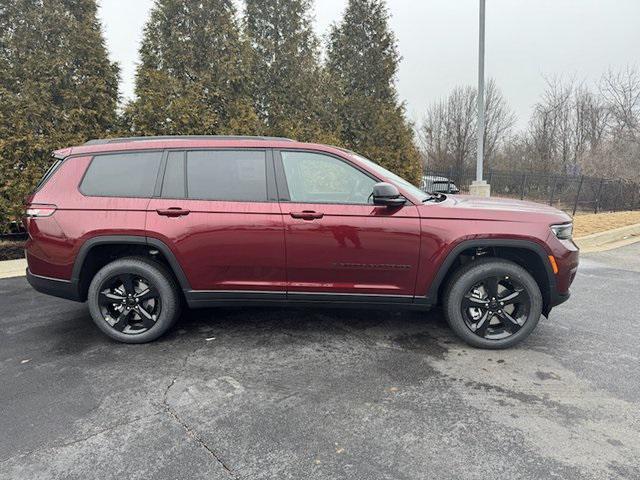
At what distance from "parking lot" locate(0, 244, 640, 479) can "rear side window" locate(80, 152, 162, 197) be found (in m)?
1.37

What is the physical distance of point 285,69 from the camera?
10.1 metres

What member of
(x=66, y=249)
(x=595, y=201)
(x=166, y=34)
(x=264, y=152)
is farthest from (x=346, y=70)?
(x=595, y=201)

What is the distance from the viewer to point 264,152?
3.62 metres

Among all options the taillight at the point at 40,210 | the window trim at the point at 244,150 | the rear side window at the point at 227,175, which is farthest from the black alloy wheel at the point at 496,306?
the taillight at the point at 40,210

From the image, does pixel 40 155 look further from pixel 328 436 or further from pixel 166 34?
pixel 328 436

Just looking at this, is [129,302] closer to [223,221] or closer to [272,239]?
[223,221]

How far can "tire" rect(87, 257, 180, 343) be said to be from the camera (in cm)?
359

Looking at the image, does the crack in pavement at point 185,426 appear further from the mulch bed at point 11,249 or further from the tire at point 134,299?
the mulch bed at point 11,249

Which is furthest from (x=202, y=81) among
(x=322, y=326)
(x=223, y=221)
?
(x=322, y=326)

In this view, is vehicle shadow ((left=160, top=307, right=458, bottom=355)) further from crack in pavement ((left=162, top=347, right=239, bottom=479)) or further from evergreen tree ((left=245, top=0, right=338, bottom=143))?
evergreen tree ((left=245, top=0, right=338, bottom=143))

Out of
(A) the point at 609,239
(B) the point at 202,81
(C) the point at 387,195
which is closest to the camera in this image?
(C) the point at 387,195

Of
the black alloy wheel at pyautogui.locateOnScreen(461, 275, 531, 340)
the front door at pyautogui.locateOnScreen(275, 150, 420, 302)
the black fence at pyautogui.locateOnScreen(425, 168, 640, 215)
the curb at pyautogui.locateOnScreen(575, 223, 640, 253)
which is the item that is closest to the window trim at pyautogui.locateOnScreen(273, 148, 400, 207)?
the front door at pyautogui.locateOnScreen(275, 150, 420, 302)

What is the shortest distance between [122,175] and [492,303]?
136 inches

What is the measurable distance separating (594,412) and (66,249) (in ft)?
13.9
